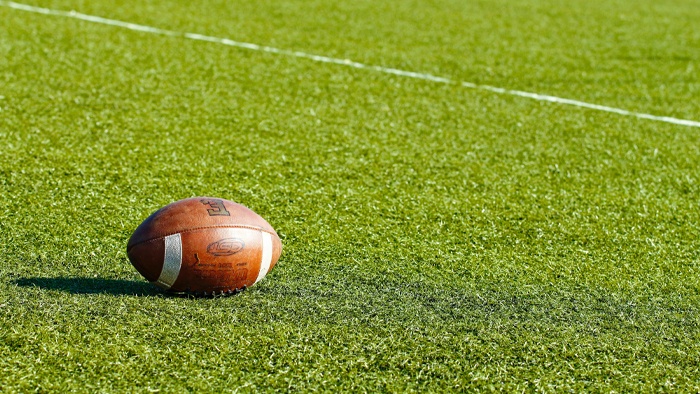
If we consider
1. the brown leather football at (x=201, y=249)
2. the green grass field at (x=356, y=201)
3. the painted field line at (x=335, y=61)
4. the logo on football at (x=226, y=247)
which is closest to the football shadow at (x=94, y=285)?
the green grass field at (x=356, y=201)

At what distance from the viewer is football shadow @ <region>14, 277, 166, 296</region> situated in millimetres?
3877

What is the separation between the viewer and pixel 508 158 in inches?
238

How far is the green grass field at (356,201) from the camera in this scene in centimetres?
343

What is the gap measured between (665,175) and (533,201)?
1106 millimetres

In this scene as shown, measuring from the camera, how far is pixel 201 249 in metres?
3.67

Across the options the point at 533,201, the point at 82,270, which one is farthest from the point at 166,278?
the point at 533,201

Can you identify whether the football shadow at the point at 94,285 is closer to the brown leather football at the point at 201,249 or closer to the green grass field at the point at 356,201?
the green grass field at the point at 356,201

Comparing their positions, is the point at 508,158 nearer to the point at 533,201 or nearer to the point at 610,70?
the point at 533,201

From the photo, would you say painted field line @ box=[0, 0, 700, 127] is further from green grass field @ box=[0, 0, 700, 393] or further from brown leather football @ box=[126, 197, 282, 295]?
brown leather football @ box=[126, 197, 282, 295]

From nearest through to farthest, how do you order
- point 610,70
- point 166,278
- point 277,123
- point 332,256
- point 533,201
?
point 166,278 < point 332,256 < point 533,201 < point 277,123 < point 610,70

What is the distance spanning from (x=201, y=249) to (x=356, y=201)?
167cm

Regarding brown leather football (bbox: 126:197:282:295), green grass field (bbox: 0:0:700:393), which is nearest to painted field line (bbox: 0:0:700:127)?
green grass field (bbox: 0:0:700:393)

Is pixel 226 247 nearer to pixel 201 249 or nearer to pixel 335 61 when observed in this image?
pixel 201 249

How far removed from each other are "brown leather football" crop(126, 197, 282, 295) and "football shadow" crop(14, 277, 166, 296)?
161 mm
